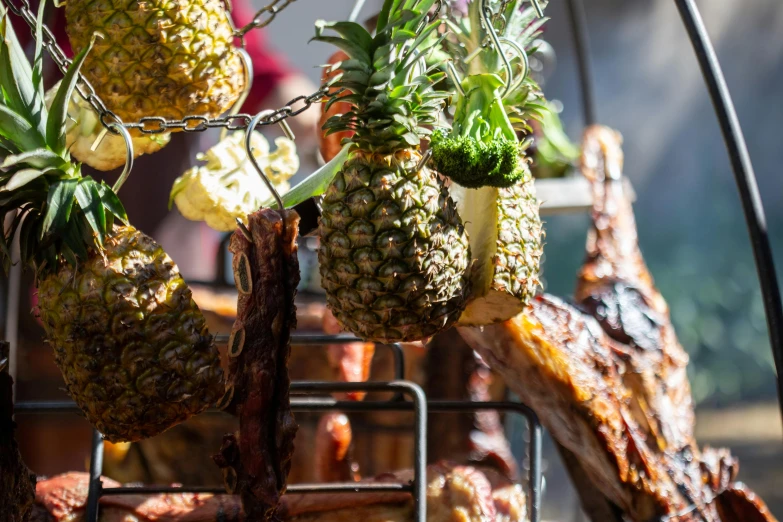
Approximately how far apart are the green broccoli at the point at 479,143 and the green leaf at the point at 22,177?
1.33 ft

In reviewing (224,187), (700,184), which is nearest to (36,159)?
(224,187)

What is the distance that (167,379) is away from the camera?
0.75m

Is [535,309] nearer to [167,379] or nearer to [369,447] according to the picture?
A: [167,379]

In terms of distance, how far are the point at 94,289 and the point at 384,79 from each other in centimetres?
37

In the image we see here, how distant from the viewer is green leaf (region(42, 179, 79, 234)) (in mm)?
738

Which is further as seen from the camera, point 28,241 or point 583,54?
point 583,54

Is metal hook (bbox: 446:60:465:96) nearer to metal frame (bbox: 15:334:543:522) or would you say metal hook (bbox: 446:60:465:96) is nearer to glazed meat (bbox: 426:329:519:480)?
metal frame (bbox: 15:334:543:522)

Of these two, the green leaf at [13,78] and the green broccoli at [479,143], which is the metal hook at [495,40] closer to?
the green broccoli at [479,143]

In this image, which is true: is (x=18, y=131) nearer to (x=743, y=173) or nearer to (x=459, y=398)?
(x=743, y=173)

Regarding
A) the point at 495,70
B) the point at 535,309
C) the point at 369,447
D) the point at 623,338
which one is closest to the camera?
the point at 495,70

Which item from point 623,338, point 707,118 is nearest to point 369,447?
point 623,338

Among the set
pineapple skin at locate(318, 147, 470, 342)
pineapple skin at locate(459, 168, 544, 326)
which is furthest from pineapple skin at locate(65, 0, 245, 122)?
pineapple skin at locate(459, 168, 544, 326)

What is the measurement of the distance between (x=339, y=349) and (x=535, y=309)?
19.2 inches

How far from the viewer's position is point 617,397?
1192 mm
